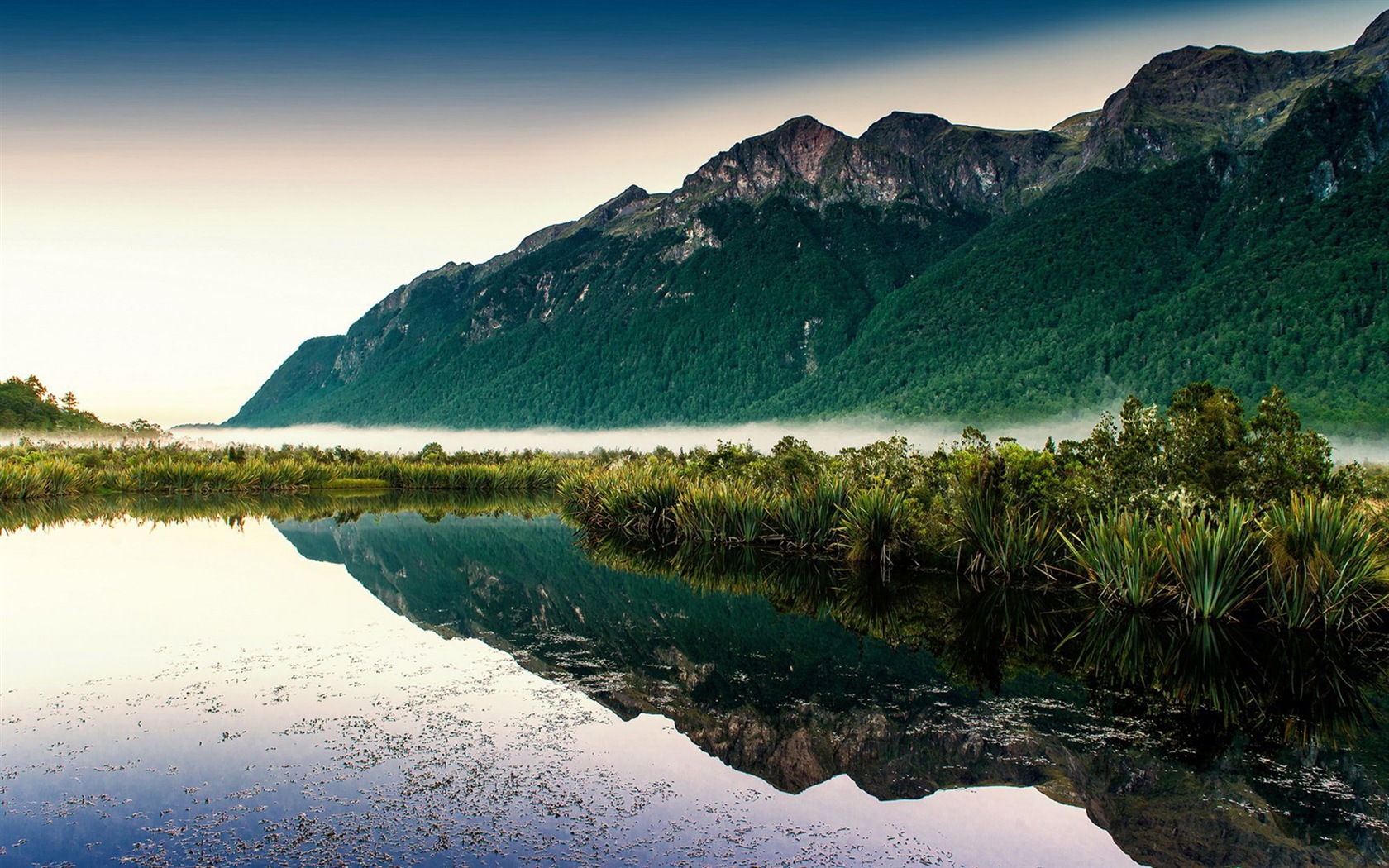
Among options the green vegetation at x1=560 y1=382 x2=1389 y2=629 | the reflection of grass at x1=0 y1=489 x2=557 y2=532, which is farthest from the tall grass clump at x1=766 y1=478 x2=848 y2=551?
the reflection of grass at x1=0 y1=489 x2=557 y2=532

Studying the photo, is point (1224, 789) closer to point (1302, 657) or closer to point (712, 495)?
point (1302, 657)

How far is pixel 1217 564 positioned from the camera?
1338 centimetres

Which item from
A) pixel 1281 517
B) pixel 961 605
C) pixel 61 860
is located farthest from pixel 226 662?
pixel 1281 517

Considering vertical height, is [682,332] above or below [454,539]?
above

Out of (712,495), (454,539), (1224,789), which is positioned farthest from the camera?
(454,539)

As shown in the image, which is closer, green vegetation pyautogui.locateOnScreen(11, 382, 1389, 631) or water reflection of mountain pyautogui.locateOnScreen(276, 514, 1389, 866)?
water reflection of mountain pyautogui.locateOnScreen(276, 514, 1389, 866)

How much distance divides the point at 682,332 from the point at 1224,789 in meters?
190

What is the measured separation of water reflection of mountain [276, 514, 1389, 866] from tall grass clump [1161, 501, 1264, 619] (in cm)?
114

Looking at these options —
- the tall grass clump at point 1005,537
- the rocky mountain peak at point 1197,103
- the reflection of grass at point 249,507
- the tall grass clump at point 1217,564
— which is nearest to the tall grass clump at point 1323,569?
the tall grass clump at point 1217,564

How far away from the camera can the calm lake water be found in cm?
599

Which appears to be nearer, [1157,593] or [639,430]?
[1157,593]

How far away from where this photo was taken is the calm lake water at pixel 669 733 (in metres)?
5.99

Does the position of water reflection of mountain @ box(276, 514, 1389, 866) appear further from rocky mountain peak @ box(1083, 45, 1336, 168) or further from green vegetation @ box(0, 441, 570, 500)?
rocky mountain peak @ box(1083, 45, 1336, 168)

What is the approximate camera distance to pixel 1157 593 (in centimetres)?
1408
